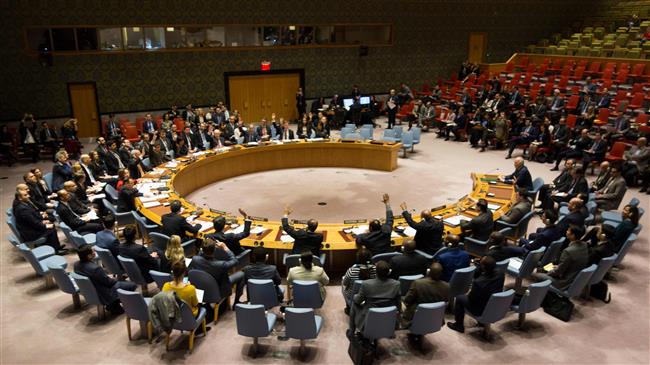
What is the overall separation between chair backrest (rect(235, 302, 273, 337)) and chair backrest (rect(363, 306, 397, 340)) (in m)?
1.25

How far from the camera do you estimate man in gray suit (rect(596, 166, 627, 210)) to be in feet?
34.7

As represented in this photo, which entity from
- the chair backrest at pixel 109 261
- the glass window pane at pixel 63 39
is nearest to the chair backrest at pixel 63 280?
the chair backrest at pixel 109 261

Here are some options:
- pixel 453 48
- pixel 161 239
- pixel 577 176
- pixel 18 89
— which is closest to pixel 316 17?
pixel 453 48

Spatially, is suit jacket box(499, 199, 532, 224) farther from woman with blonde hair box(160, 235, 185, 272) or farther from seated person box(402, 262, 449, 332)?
woman with blonde hair box(160, 235, 185, 272)

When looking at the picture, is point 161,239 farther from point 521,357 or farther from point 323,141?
point 323,141

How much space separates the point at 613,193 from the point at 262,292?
8.08m

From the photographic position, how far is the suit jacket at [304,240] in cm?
774

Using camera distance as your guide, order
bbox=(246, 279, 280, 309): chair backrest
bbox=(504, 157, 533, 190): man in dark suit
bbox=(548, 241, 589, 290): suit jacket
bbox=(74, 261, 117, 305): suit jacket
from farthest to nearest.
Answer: bbox=(504, 157, 533, 190): man in dark suit
bbox=(548, 241, 589, 290): suit jacket
bbox=(74, 261, 117, 305): suit jacket
bbox=(246, 279, 280, 309): chair backrest

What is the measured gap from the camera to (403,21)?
2330 cm

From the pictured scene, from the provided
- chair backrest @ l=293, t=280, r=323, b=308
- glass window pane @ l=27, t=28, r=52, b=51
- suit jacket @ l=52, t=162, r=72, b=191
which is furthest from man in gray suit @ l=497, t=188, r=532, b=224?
glass window pane @ l=27, t=28, r=52, b=51

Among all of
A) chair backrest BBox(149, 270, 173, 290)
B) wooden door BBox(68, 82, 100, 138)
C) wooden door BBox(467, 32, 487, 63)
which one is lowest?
chair backrest BBox(149, 270, 173, 290)

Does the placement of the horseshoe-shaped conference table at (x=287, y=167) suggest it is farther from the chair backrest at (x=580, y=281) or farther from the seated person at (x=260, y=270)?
the chair backrest at (x=580, y=281)

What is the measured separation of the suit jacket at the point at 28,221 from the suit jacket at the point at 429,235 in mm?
6616

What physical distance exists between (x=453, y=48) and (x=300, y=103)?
887 centimetres
